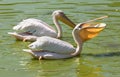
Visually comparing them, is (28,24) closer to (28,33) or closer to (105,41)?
(28,33)

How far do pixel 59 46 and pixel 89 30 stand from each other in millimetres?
697

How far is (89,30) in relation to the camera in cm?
951

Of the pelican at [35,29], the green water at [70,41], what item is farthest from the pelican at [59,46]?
the pelican at [35,29]

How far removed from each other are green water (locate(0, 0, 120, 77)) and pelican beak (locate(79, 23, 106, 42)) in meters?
0.33

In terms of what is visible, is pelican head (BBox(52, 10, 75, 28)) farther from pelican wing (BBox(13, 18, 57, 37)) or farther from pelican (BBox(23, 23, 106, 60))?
pelican (BBox(23, 23, 106, 60))

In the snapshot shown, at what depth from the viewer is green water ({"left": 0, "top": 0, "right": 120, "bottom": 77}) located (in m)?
8.54

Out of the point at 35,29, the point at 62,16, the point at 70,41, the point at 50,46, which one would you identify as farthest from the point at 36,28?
the point at 50,46

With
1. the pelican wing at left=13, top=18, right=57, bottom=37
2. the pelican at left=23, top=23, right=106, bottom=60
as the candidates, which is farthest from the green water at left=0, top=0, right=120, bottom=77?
the pelican wing at left=13, top=18, right=57, bottom=37

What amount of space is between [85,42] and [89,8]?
121 inches

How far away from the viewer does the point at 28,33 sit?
10883 mm

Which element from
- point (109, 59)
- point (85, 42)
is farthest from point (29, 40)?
point (109, 59)

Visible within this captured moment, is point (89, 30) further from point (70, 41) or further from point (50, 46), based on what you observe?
point (70, 41)

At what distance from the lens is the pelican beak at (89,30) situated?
946cm

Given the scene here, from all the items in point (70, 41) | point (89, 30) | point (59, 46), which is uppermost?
point (89, 30)
